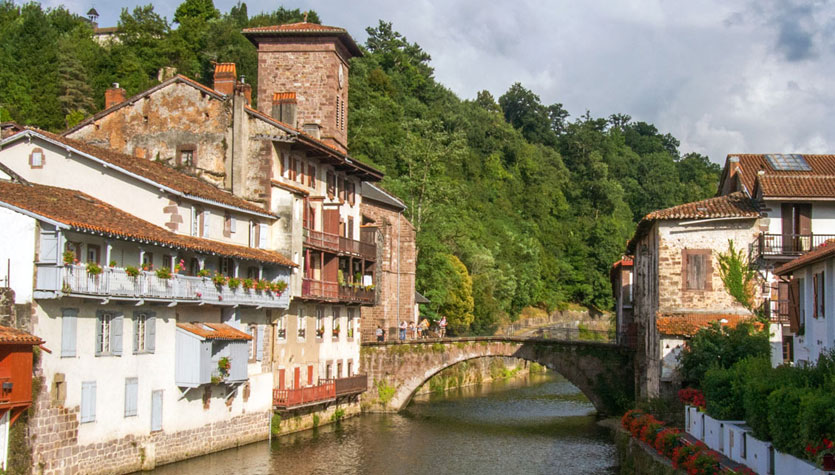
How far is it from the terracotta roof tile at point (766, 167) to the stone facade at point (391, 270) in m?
19.8

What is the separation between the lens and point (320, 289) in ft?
148

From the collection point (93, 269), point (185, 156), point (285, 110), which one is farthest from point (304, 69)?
point (93, 269)

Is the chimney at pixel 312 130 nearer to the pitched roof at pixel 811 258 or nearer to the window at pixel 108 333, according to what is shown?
the window at pixel 108 333

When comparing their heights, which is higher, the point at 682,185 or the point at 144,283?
the point at 682,185

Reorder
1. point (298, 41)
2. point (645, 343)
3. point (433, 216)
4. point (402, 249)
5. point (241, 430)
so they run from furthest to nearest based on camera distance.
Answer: point (433, 216) → point (402, 249) → point (298, 41) → point (645, 343) → point (241, 430)

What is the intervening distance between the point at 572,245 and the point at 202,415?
3422 inches

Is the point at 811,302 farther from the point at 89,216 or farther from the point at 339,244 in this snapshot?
the point at 339,244

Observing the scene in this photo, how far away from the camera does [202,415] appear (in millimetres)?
35719

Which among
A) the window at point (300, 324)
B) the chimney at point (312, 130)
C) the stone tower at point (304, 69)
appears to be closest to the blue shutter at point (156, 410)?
the window at point (300, 324)

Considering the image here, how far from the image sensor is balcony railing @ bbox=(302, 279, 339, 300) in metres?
43.4

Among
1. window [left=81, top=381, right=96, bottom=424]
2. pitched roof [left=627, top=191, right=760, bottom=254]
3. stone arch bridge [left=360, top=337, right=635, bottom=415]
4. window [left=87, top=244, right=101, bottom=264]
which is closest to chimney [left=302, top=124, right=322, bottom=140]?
stone arch bridge [left=360, top=337, right=635, bottom=415]

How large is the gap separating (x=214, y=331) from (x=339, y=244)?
1262 cm

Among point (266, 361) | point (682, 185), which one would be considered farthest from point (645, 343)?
point (682, 185)

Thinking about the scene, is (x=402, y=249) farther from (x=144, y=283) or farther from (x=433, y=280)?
(x=144, y=283)
